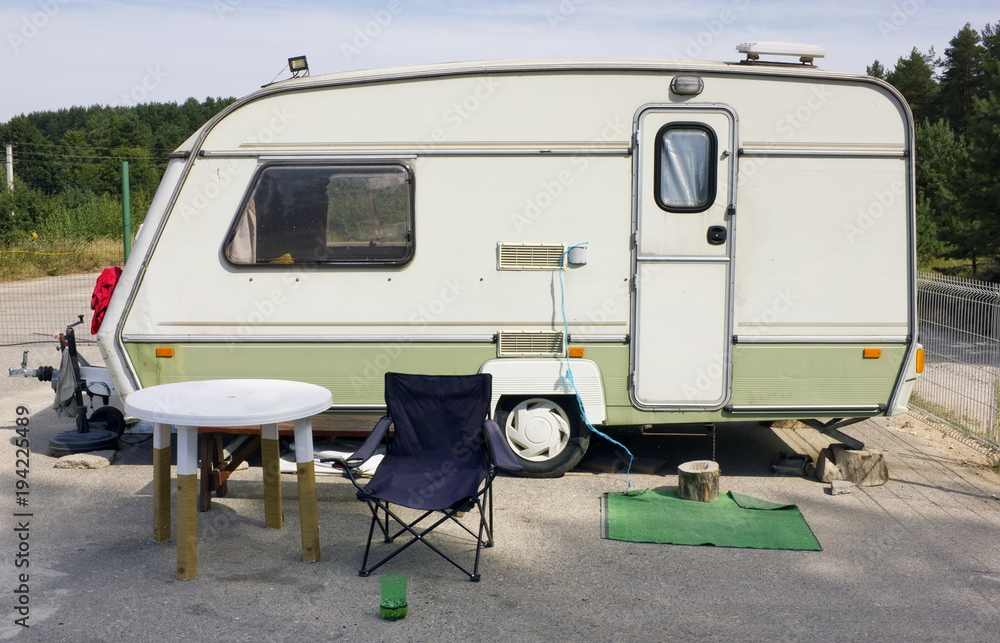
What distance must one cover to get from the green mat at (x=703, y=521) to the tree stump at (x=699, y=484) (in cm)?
4

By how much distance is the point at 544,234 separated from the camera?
5887 millimetres

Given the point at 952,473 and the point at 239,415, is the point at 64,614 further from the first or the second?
the point at 952,473

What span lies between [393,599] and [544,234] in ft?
9.23

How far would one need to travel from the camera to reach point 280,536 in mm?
5051

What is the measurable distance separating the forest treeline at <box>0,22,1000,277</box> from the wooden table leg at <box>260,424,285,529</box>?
1183cm

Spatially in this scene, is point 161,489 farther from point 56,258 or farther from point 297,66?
point 56,258

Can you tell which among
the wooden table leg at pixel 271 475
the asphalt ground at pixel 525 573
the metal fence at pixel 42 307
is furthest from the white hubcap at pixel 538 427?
the metal fence at pixel 42 307

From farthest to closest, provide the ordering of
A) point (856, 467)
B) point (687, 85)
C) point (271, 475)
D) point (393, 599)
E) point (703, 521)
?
point (856, 467)
point (687, 85)
point (703, 521)
point (271, 475)
point (393, 599)

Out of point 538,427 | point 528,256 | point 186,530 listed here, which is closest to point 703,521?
point 538,427

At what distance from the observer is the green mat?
5047 mm

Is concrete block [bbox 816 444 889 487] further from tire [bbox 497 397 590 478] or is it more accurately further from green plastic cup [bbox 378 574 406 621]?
green plastic cup [bbox 378 574 406 621]

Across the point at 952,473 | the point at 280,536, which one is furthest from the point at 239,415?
the point at 952,473

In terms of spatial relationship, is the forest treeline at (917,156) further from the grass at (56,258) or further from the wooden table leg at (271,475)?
the wooden table leg at (271,475)

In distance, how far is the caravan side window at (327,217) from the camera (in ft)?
19.2
